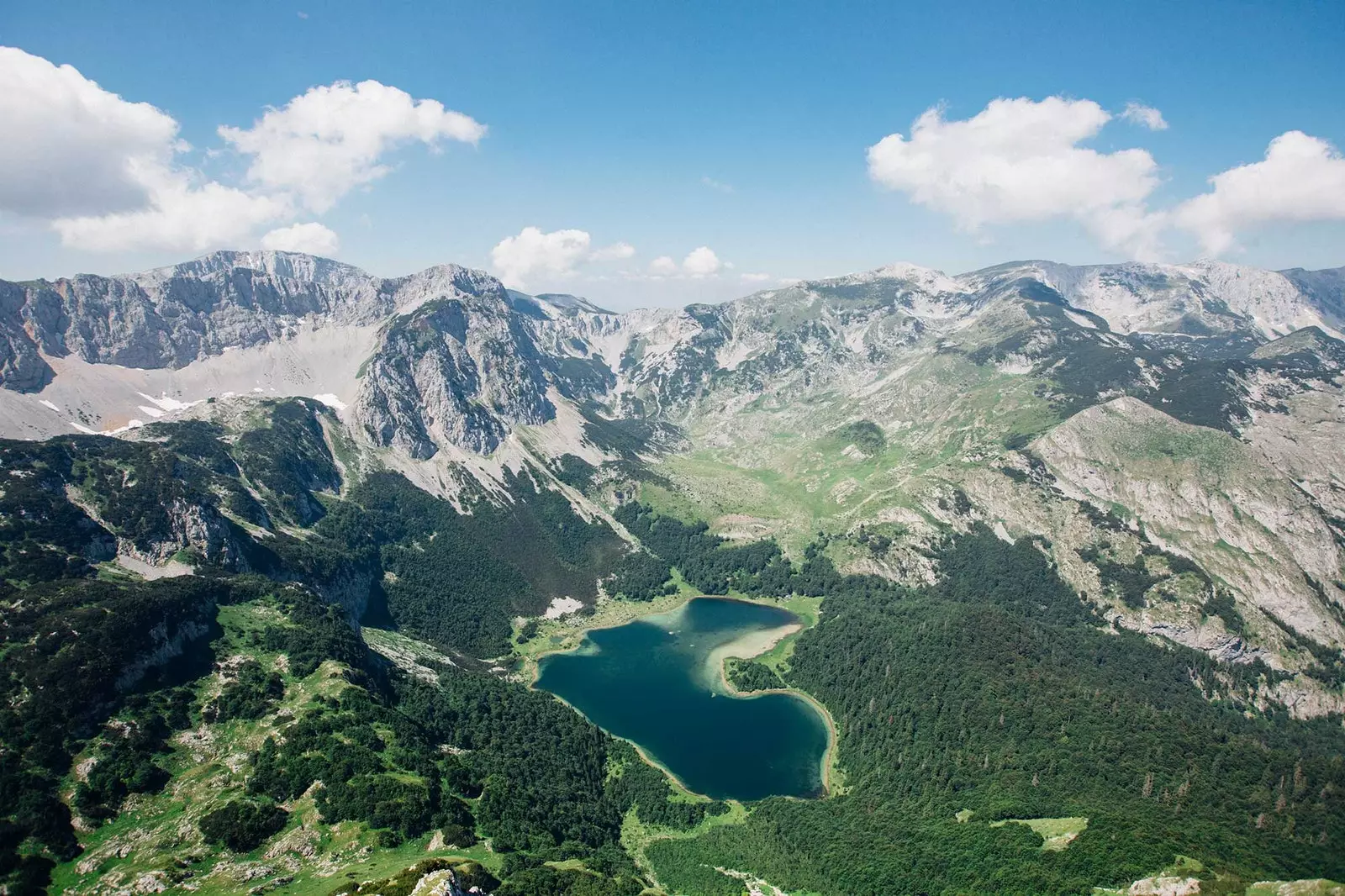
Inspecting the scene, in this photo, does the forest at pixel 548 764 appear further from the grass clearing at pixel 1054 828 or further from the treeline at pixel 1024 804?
the grass clearing at pixel 1054 828

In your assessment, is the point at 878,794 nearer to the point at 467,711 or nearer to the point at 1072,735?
the point at 1072,735

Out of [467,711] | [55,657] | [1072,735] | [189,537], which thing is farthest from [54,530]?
[1072,735]

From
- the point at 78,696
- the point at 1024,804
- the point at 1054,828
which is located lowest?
the point at 1024,804

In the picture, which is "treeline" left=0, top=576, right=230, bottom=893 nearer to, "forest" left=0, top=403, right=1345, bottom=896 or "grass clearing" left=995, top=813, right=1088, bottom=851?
"forest" left=0, top=403, right=1345, bottom=896

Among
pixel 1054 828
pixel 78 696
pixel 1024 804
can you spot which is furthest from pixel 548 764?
pixel 1054 828

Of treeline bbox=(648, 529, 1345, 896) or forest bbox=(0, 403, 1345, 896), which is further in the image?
treeline bbox=(648, 529, 1345, 896)

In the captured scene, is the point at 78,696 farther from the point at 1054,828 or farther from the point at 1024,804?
the point at 1024,804

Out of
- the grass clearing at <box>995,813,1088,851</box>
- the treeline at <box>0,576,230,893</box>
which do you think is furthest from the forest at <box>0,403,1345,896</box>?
the grass clearing at <box>995,813,1088,851</box>

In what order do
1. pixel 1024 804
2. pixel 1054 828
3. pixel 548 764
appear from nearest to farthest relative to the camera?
pixel 1054 828 → pixel 1024 804 → pixel 548 764

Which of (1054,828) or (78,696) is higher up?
(78,696)

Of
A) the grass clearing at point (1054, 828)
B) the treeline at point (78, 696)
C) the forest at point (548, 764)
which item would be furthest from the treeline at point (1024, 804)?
the treeline at point (78, 696)

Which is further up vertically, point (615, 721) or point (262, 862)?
point (262, 862)
